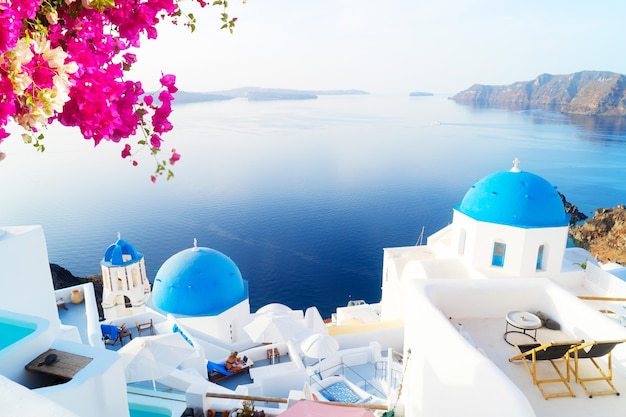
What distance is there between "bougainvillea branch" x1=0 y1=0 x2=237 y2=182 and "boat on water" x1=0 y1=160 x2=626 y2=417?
135 cm

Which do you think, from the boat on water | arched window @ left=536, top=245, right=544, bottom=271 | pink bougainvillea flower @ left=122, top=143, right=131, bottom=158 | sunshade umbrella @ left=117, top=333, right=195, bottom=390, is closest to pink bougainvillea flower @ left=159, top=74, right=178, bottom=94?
pink bougainvillea flower @ left=122, top=143, right=131, bottom=158

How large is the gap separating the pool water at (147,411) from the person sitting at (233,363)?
11.3 ft

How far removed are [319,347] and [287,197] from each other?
134ft

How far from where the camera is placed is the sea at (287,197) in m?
35.6

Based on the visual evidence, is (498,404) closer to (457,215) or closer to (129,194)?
(457,215)

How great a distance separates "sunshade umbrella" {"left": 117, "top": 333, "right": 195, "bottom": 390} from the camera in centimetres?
844

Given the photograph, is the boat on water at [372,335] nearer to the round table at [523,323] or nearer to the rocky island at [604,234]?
the round table at [523,323]

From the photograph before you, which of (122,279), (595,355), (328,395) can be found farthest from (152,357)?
(122,279)

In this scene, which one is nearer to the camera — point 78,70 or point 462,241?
point 78,70

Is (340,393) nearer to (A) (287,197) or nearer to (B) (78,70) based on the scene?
(B) (78,70)

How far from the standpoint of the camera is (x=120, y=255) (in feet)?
55.3

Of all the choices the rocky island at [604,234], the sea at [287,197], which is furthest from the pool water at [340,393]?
the rocky island at [604,234]

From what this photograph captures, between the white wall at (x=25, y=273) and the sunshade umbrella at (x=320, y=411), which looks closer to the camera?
the sunshade umbrella at (x=320, y=411)

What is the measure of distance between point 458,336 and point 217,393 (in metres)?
5.02
